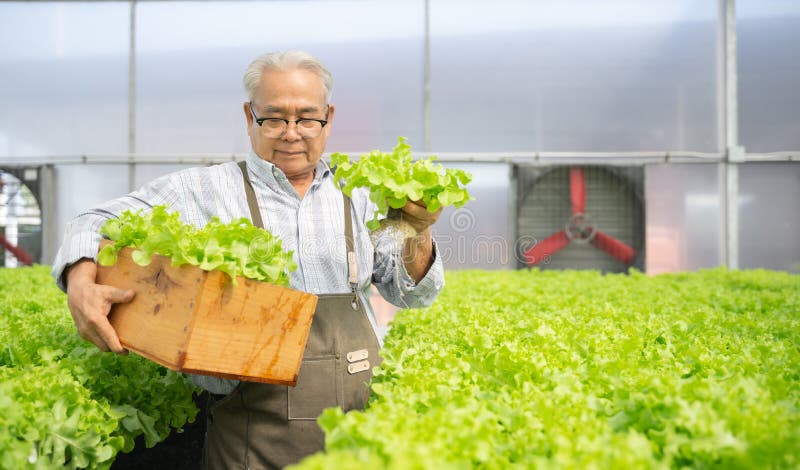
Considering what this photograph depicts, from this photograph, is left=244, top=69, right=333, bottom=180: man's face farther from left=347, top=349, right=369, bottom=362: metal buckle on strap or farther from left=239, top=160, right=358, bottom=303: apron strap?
left=347, top=349, right=369, bottom=362: metal buckle on strap

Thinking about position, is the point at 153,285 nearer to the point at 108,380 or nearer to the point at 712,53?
the point at 108,380

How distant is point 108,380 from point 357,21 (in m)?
10.3

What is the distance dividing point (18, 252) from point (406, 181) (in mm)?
11524

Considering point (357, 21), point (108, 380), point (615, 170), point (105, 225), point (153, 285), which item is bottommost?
point (108, 380)

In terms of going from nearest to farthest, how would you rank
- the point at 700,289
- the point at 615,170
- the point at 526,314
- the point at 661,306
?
the point at 526,314 → the point at 661,306 → the point at 700,289 → the point at 615,170

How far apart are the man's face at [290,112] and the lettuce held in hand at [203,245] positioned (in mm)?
634

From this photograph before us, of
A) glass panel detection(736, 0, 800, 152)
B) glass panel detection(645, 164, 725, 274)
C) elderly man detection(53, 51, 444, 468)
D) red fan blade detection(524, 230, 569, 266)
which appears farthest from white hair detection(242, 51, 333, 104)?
glass panel detection(736, 0, 800, 152)

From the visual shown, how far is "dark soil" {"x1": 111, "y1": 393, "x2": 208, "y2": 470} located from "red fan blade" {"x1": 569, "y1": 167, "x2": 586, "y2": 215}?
7.93m

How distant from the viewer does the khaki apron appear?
265cm

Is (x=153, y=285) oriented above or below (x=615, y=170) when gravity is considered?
below

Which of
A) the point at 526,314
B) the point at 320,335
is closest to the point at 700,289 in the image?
the point at 526,314

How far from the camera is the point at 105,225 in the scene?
7.92 feet

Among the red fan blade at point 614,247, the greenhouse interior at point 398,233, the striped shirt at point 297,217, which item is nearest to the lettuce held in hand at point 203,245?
the greenhouse interior at point 398,233

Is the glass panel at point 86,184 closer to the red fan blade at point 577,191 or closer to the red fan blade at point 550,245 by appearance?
the red fan blade at point 550,245
